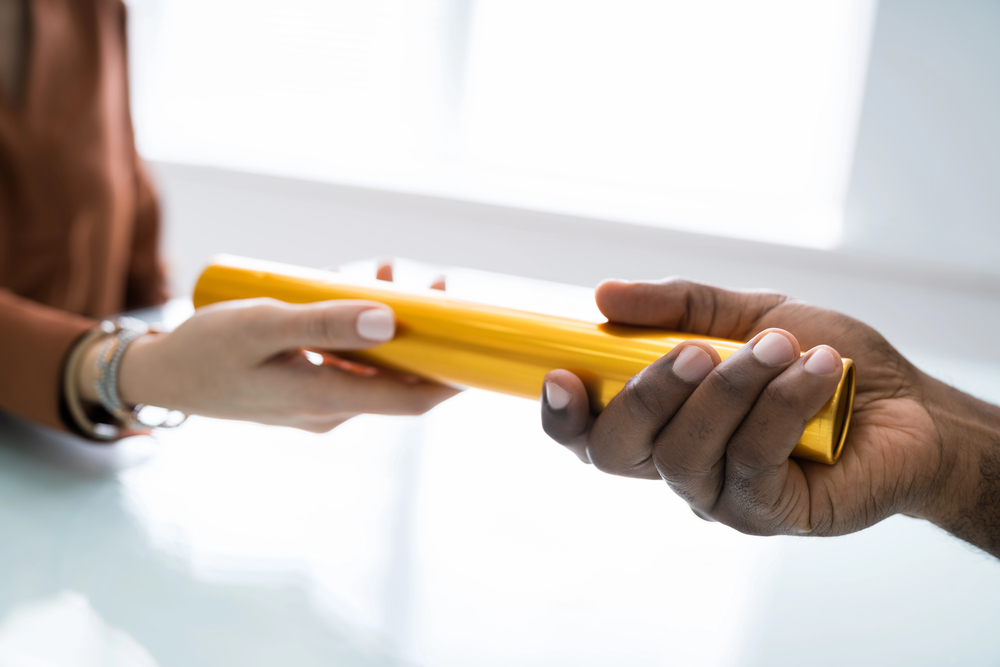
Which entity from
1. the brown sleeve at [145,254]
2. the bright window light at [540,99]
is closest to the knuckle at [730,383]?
the brown sleeve at [145,254]

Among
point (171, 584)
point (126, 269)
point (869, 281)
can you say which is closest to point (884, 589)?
point (171, 584)

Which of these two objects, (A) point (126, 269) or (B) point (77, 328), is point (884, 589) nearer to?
(B) point (77, 328)

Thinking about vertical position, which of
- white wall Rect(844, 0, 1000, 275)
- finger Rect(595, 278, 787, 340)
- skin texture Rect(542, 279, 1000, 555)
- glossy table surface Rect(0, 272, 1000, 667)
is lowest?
glossy table surface Rect(0, 272, 1000, 667)

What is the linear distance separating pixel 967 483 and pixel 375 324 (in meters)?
0.42

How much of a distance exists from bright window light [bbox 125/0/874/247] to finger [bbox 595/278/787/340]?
5.57 ft

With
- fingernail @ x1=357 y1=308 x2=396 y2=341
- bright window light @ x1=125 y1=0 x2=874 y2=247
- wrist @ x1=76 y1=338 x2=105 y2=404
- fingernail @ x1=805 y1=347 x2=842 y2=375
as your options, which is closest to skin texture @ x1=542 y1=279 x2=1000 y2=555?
fingernail @ x1=805 y1=347 x2=842 y2=375

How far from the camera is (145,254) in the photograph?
99 centimetres

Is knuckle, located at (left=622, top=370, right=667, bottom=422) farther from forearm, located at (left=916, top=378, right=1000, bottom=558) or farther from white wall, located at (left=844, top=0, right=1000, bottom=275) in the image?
white wall, located at (left=844, top=0, right=1000, bottom=275)

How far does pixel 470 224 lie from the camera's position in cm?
237

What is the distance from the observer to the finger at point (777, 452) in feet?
1.13

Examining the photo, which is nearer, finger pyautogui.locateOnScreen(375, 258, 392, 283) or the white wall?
finger pyautogui.locateOnScreen(375, 258, 392, 283)

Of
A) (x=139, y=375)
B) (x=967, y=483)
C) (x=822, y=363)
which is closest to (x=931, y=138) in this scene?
(x=967, y=483)

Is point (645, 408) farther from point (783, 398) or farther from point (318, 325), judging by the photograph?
point (318, 325)

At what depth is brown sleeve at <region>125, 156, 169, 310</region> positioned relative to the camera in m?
0.97
